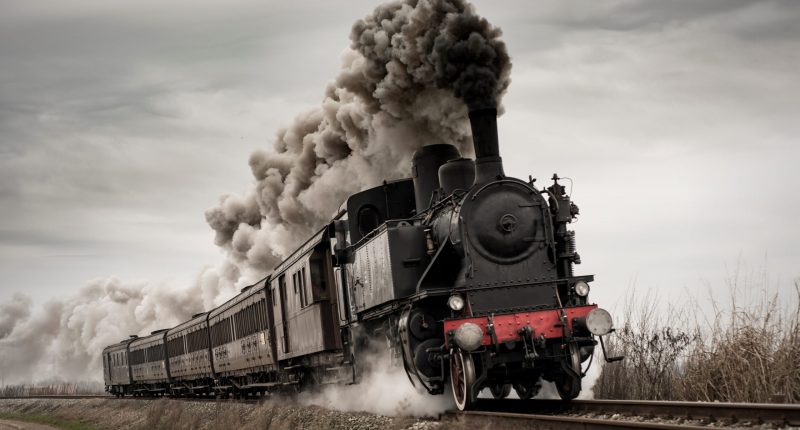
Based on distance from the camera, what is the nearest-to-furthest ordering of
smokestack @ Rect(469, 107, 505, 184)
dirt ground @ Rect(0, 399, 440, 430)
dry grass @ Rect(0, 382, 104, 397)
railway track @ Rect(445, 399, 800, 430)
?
railway track @ Rect(445, 399, 800, 430)
smokestack @ Rect(469, 107, 505, 184)
dirt ground @ Rect(0, 399, 440, 430)
dry grass @ Rect(0, 382, 104, 397)

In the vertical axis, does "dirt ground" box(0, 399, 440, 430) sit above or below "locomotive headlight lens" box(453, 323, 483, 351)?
below

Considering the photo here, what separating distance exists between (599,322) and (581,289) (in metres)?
0.77

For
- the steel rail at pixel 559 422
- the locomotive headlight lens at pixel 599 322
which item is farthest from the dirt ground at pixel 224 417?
the locomotive headlight lens at pixel 599 322

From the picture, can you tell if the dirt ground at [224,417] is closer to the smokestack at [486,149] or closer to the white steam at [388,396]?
the white steam at [388,396]

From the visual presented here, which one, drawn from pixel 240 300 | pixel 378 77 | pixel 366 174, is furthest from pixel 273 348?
pixel 366 174

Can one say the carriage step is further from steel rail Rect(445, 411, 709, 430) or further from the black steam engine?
steel rail Rect(445, 411, 709, 430)

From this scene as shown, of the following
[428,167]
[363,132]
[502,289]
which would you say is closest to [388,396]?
[502,289]

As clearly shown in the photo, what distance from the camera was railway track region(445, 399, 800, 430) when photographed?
6.67 meters

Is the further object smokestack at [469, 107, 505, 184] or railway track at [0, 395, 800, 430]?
smokestack at [469, 107, 505, 184]

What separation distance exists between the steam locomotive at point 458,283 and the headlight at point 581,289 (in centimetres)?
2

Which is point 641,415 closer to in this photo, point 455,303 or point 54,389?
point 455,303

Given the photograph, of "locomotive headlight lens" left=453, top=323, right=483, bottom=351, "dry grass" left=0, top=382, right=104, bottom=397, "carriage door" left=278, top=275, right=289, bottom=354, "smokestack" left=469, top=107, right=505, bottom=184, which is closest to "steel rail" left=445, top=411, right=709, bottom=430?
"locomotive headlight lens" left=453, top=323, right=483, bottom=351

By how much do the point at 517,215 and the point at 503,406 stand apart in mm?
2321

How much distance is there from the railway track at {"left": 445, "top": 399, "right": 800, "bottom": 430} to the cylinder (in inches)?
132
